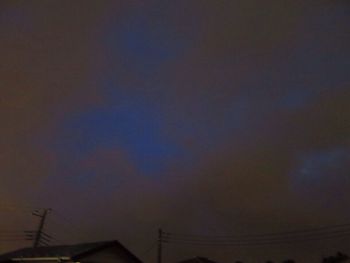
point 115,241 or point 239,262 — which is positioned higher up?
point 239,262

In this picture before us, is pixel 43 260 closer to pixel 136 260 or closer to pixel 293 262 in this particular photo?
pixel 136 260

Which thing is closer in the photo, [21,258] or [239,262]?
[21,258]

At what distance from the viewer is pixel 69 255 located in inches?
885

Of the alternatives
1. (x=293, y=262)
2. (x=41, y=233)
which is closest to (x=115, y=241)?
(x=41, y=233)

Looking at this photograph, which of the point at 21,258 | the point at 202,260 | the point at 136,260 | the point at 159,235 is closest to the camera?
the point at 21,258

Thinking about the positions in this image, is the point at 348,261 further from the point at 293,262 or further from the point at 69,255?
the point at 69,255

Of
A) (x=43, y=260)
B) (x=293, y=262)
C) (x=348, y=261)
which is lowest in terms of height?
(x=43, y=260)

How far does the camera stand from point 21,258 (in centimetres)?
2411

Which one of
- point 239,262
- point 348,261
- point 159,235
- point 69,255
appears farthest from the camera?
point 239,262

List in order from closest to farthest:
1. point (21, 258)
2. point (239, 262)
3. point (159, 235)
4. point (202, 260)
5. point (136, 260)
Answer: point (21, 258) → point (136, 260) → point (159, 235) → point (202, 260) → point (239, 262)

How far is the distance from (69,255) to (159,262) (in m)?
15.6

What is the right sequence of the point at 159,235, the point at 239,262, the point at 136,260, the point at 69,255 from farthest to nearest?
the point at 239,262 → the point at 159,235 → the point at 136,260 → the point at 69,255

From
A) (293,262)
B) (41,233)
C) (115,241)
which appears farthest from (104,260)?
(293,262)

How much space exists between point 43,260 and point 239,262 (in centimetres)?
3901
